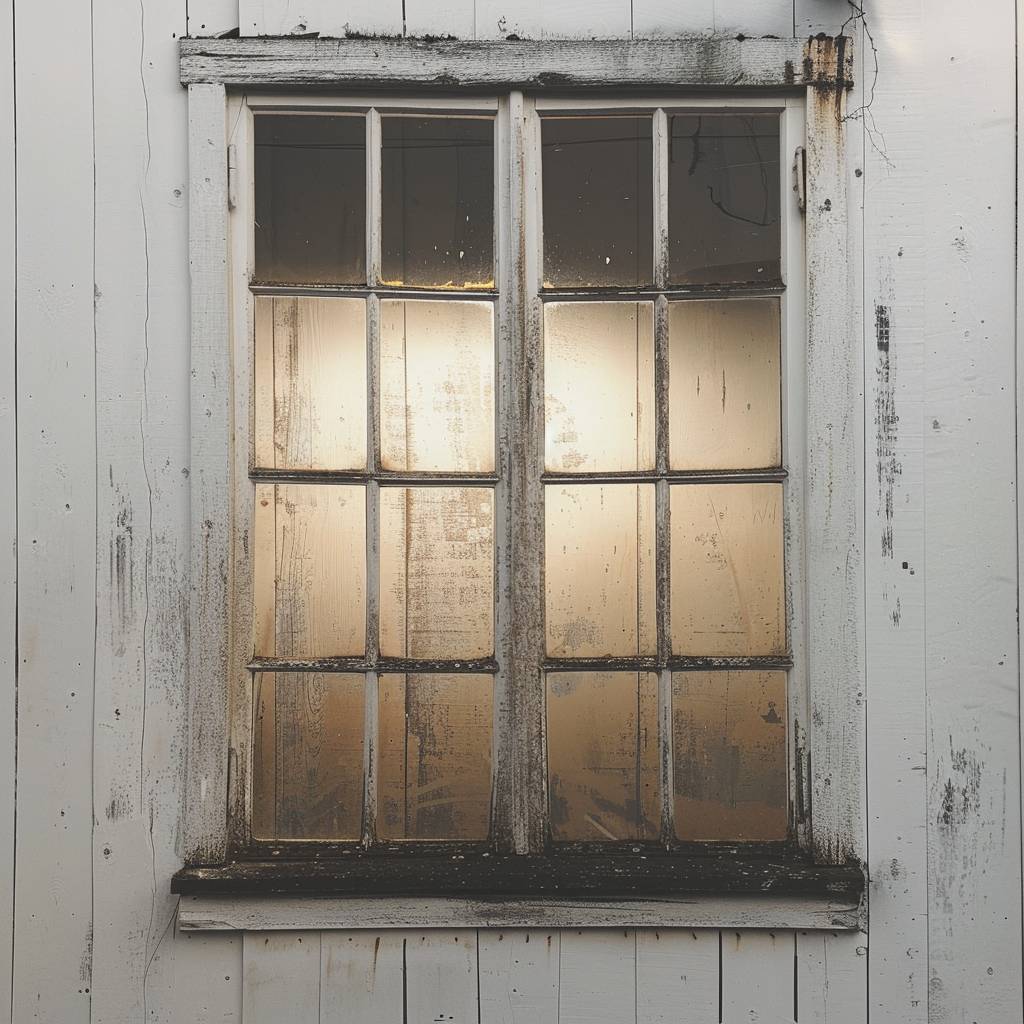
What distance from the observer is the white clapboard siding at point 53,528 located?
7.05 feet

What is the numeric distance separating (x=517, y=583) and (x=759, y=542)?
60 cm

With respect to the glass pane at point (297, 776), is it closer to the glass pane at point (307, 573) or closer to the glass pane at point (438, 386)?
the glass pane at point (307, 573)

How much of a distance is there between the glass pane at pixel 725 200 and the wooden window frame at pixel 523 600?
6 centimetres

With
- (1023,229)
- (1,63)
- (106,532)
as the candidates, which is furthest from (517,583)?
(1,63)

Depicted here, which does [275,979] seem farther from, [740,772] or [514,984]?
[740,772]

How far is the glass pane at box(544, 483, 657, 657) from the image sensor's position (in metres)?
2.25

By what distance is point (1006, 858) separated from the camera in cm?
215

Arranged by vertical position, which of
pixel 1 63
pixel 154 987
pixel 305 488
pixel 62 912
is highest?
pixel 1 63

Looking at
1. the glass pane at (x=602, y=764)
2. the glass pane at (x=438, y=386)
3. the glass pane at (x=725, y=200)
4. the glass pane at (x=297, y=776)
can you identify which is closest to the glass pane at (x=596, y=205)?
the glass pane at (x=725, y=200)

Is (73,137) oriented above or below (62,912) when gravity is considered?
above

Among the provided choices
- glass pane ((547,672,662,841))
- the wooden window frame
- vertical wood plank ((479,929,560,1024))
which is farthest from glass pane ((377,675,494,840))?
vertical wood plank ((479,929,560,1024))

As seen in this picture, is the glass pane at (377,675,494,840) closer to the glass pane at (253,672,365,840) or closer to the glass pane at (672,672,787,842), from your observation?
the glass pane at (253,672,365,840)

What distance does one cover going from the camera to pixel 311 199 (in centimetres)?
226

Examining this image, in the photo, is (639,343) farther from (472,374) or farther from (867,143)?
(867,143)
